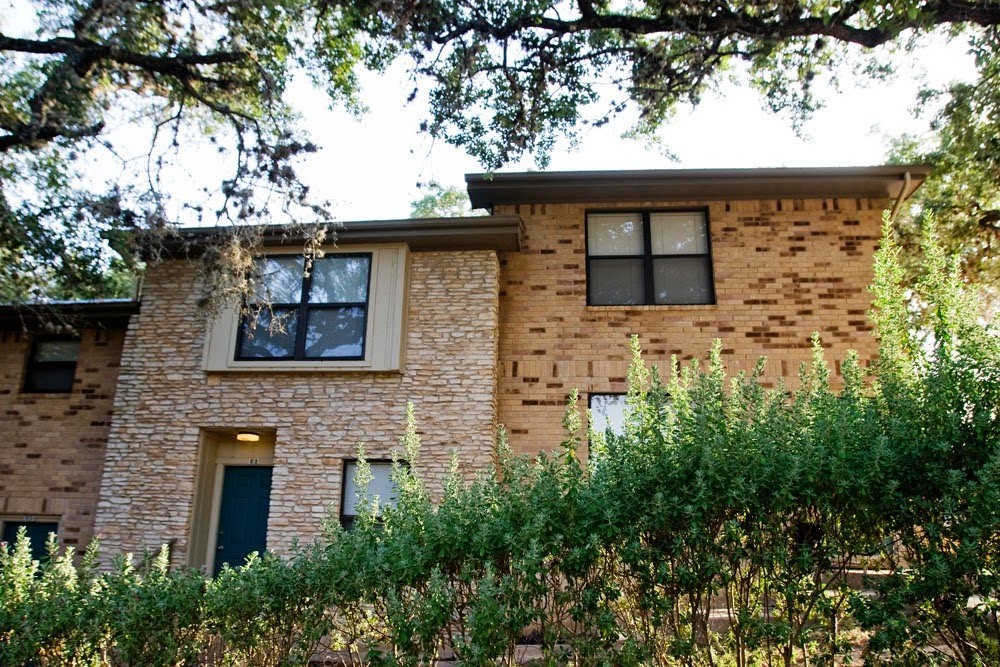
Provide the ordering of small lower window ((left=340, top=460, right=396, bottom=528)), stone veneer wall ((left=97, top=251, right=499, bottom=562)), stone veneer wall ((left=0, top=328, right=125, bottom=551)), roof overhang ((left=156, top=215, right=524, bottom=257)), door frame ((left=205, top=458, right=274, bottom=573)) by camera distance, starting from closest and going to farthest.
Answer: stone veneer wall ((left=97, top=251, right=499, bottom=562))
small lower window ((left=340, top=460, right=396, bottom=528))
roof overhang ((left=156, top=215, right=524, bottom=257))
door frame ((left=205, top=458, right=274, bottom=573))
stone veneer wall ((left=0, top=328, right=125, bottom=551))

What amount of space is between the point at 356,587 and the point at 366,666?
81 centimetres

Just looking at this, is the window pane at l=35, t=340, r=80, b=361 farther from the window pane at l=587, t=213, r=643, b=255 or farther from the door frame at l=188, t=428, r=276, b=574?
the window pane at l=587, t=213, r=643, b=255

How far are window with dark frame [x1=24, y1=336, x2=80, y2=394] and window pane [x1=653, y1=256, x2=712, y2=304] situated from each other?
9.16 metres

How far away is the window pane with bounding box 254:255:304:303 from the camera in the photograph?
11.5 metres

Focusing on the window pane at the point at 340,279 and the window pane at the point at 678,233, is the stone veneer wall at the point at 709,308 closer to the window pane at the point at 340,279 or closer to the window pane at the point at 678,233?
the window pane at the point at 678,233

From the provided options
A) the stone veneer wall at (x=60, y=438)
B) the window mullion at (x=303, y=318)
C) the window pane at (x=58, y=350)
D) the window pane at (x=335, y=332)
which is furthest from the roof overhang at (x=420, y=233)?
the window pane at (x=58, y=350)

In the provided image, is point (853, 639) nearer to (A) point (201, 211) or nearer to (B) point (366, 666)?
(B) point (366, 666)

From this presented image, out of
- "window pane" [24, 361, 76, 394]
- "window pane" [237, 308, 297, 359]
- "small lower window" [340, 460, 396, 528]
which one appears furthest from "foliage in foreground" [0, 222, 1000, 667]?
"window pane" [24, 361, 76, 394]

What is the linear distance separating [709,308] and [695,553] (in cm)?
686

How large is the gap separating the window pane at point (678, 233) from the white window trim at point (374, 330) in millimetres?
3775

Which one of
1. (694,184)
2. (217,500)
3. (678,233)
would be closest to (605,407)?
(678,233)

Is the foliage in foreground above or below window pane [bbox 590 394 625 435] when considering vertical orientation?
below

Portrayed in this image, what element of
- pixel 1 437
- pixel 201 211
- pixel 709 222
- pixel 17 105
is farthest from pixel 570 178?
pixel 1 437

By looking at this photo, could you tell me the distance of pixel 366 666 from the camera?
5656 mm
